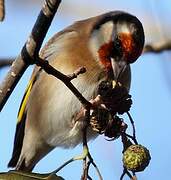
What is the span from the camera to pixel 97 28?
3.25 meters

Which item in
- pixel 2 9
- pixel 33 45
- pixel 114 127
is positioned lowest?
pixel 114 127

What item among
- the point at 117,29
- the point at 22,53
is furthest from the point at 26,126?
the point at 22,53

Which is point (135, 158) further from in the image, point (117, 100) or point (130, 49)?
point (130, 49)

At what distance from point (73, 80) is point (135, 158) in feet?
3.51

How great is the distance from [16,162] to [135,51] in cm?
95

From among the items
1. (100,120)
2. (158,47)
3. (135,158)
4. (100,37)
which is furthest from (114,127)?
(100,37)

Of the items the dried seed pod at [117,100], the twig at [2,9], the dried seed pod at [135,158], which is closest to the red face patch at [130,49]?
the dried seed pod at [117,100]

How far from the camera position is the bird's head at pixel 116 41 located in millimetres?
2861

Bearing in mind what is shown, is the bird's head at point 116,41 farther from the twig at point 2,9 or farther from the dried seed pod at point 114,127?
the twig at point 2,9

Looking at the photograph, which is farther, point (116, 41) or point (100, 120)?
point (116, 41)

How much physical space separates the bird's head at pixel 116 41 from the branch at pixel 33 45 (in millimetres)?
1165

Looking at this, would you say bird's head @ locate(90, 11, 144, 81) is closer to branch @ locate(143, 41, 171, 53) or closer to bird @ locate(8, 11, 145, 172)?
bird @ locate(8, 11, 145, 172)

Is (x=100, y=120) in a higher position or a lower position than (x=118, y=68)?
higher

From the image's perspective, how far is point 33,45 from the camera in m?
1.56
